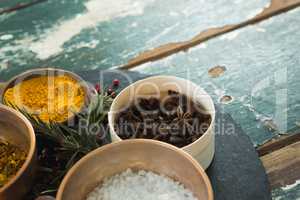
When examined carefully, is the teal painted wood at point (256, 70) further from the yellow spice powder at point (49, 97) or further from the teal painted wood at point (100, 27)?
the yellow spice powder at point (49, 97)

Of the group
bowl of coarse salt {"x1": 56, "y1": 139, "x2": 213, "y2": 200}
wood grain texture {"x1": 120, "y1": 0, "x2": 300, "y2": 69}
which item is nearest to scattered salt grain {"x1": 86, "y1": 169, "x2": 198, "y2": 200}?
bowl of coarse salt {"x1": 56, "y1": 139, "x2": 213, "y2": 200}

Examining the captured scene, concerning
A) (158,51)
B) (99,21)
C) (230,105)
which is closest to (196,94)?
(230,105)

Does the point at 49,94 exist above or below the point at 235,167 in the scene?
above

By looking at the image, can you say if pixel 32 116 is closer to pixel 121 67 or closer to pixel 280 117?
pixel 121 67

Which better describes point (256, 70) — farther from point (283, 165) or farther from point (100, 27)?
point (100, 27)

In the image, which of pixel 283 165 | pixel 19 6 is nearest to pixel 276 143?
pixel 283 165

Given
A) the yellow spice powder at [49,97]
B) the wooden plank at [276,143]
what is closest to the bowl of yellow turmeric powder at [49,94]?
the yellow spice powder at [49,97]
